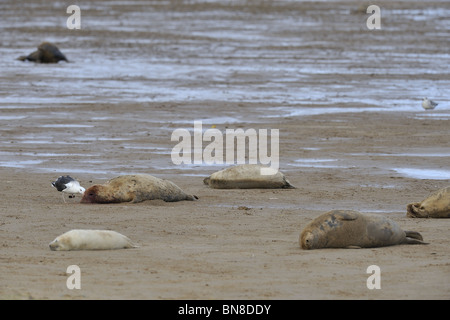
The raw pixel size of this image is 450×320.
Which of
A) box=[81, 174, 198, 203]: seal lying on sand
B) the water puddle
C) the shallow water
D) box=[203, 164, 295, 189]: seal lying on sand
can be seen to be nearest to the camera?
box=[81, 174, 198, 203]: seal lying on sand

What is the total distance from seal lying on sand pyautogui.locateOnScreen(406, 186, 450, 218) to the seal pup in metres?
2.98

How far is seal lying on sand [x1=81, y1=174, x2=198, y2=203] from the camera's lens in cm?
1017

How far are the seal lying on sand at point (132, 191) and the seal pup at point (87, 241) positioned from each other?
2244 millimetres

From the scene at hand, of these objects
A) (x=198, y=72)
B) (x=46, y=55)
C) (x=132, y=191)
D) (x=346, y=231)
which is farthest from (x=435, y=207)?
(x=46, y=55)

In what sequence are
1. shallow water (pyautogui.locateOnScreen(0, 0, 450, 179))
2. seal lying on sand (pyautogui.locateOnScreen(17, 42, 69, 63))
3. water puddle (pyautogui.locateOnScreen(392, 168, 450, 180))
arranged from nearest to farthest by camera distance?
water puddle (pyautogui.locateOnScreen(392, 168, 450, 180)), shallow water (pyautogui.locateOnScreen(0, 0, 450, 179)), seal lying on sand (pyautogui.locateOnScreen(17, 42, 69, 63))

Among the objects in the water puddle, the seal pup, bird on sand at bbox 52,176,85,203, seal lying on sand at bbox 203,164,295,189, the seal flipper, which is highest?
the seal flipper

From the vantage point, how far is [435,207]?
9453 millimetres

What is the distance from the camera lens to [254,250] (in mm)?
7969

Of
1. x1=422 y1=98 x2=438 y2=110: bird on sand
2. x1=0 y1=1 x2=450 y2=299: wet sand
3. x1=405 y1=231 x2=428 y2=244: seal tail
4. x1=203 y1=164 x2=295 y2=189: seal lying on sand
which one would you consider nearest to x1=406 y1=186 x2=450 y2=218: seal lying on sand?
x1=0 y1=1 x2=450 y2=299: wet sand

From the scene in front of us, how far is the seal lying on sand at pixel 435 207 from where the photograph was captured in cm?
942

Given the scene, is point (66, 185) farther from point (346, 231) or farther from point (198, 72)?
point (198, 72)

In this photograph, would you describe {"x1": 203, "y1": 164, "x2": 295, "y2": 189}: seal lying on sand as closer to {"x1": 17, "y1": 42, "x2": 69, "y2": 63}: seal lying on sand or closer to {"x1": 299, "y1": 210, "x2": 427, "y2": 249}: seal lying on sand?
{"x1": 299, "y1": 210, "x2": 427, "y2": 249}: seal lying on sand

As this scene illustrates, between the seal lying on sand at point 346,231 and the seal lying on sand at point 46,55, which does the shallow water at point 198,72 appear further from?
the seal lying on sand at point 346,231
